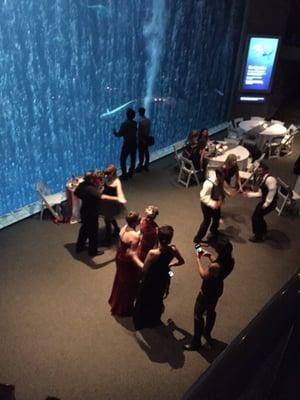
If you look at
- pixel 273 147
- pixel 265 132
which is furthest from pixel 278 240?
pixel 273 147

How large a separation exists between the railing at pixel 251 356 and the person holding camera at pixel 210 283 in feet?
8.78

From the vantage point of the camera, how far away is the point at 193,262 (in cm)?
574

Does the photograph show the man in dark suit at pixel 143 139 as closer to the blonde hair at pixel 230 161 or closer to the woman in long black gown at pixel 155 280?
the blonde hair at pixel 230 161

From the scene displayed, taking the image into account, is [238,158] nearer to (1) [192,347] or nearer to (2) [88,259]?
(2) [88,259]

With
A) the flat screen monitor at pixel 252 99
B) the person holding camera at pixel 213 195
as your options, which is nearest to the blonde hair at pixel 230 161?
the person holding camera at pixel 213 195

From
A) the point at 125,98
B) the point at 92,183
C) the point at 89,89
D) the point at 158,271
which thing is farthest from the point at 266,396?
the point at 125,98

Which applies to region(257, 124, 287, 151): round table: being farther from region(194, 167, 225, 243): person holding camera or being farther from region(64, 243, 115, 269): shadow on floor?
region(64, 243, 115, 269): shadow on floor

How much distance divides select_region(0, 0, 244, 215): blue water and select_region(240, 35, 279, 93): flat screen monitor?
4.31ft

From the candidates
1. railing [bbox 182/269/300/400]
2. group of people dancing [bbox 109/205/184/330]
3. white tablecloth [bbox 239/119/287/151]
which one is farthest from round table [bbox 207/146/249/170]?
railing [bbox 182/269/300/400]

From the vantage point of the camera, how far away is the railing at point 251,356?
2.47 feet

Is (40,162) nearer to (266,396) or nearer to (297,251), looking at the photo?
(297,251)

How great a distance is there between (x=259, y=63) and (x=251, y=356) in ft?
37.5

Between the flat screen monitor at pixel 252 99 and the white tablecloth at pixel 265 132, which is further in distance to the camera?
the flat screen monitor at pixel 252 99

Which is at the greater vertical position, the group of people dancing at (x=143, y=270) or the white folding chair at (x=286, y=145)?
the group of people dancing at (x=143, y=270)
